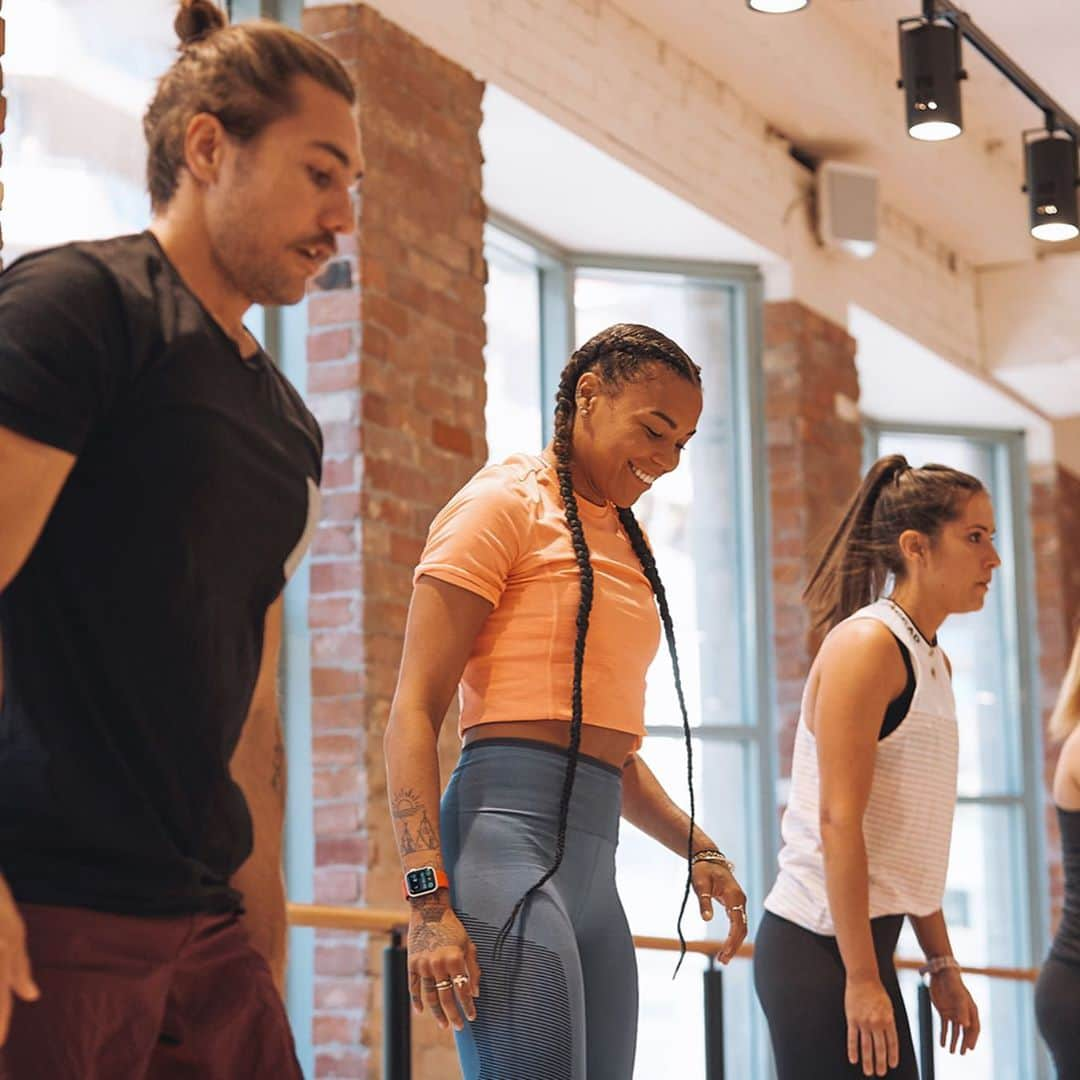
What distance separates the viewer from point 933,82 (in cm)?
451

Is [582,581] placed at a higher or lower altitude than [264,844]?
higher

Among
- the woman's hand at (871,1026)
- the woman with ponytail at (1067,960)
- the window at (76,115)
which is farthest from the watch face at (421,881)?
the window at (76,115)

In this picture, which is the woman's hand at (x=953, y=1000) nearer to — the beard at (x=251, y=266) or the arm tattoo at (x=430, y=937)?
the arm tattoo at (x=430, y=937)

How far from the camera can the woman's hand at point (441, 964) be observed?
6.15 feet

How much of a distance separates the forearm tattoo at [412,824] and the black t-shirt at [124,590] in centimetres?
52

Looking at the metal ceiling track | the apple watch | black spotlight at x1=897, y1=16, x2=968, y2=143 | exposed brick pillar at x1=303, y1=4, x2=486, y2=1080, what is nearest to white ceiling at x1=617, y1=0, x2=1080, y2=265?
the metal ceiling track

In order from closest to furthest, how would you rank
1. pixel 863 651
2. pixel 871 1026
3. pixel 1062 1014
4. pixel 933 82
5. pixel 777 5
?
pixel 871 1026 < pixel 863 651 < pixel 1062 1014 < pixel 777 5 < pixel 933 82

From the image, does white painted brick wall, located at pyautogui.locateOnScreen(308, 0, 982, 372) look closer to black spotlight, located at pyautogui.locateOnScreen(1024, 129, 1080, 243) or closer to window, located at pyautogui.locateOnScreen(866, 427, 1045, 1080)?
black spotlight, located at pyautogui.locateOnScreen(1024, 129, 1080, 243)

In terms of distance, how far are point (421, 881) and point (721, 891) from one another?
51 cm

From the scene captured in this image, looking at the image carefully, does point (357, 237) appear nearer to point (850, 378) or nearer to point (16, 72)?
point (16, 72)

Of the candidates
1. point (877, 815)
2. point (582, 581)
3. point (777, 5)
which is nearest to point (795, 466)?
point (777, 5)

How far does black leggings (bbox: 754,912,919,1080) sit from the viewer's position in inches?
100

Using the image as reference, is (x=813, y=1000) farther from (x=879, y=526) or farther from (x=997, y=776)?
(x=997, y=776)

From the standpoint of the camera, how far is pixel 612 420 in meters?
2.17
